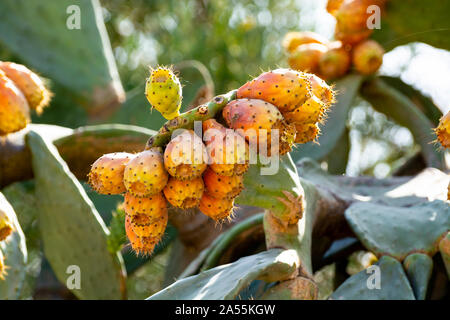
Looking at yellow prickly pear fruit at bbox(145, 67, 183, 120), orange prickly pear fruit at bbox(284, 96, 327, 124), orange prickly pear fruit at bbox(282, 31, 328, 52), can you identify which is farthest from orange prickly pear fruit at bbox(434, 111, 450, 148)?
orange prickly pear fruit at bbox(282, 31, 328, 52)

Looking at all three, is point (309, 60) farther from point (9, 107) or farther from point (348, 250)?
point (9, 107)

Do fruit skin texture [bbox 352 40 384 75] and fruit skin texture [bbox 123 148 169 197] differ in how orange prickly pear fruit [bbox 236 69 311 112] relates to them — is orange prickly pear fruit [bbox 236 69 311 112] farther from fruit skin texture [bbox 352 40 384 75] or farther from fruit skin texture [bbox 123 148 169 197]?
fruit skin texture [bbox 352 40 384 75]

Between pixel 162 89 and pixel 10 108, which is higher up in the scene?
pixel 162 89

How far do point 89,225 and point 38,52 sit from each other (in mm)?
1001

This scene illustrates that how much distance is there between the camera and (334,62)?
246 cm

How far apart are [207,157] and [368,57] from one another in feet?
4.55

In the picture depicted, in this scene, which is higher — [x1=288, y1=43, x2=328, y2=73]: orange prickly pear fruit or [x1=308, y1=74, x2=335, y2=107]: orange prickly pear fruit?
[x1=308, y1=74, x2=335, y2=107]: orange prickly pear fruit

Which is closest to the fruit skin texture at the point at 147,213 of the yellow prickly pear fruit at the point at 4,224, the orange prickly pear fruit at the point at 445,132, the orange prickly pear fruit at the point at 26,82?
the yellow prickly pear fruit at the point at 4,224

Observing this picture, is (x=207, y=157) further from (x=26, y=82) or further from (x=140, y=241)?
(x=26, y=82)

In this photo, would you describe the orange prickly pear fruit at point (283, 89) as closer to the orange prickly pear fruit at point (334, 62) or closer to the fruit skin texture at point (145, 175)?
the fruit skin texture at point (145, 175)

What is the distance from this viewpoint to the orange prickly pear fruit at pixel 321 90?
1376mm

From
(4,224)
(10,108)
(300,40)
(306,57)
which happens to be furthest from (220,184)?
(300,40)

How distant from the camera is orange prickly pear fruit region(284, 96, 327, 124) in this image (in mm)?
1320
